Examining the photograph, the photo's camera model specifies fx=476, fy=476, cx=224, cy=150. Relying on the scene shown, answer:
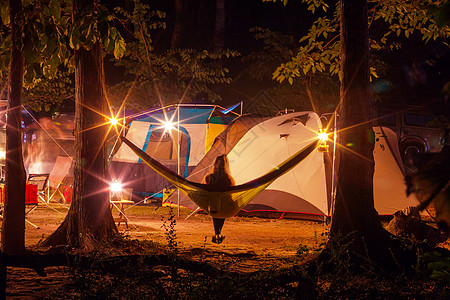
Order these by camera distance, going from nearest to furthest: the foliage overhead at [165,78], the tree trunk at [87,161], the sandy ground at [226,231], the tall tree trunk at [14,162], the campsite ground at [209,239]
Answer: the campsite ground at [209,239] < the tall tree trunk at [14,162] < the tree trunk at [87,161] < the sandy ground at [226,231] < the foliage overhead at [165,78]

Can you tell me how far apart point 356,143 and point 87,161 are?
2.97m

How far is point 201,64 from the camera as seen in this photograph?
15.9 meters

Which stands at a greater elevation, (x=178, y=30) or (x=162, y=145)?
(x=178, y=30)

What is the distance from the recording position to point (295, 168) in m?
8.92

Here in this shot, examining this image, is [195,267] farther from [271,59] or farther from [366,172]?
[271,59]

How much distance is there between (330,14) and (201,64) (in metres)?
7.27

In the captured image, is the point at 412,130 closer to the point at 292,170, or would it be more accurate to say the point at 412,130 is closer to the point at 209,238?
the point at 292,170

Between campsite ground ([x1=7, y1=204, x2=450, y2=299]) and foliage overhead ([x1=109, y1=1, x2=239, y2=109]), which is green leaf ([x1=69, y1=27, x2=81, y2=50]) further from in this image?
foliage overhead ([x1=109, y1=1, x2=239, y2=109])

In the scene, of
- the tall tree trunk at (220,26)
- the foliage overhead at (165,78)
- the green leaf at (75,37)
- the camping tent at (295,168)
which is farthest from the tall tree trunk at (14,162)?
the tall tree trunk at (220,26)

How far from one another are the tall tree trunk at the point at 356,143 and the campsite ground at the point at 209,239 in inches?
16.7

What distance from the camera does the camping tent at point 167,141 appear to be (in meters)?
10.9

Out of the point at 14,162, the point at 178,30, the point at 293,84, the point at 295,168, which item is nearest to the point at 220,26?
the point at 178,30

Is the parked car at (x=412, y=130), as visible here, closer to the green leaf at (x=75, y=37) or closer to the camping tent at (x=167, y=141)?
the camping tent at (x=167, y=141)

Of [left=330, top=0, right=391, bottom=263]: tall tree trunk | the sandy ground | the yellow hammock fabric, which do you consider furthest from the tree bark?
[left=330, top=0, right=391, bottom=263]: tall tree trunk
